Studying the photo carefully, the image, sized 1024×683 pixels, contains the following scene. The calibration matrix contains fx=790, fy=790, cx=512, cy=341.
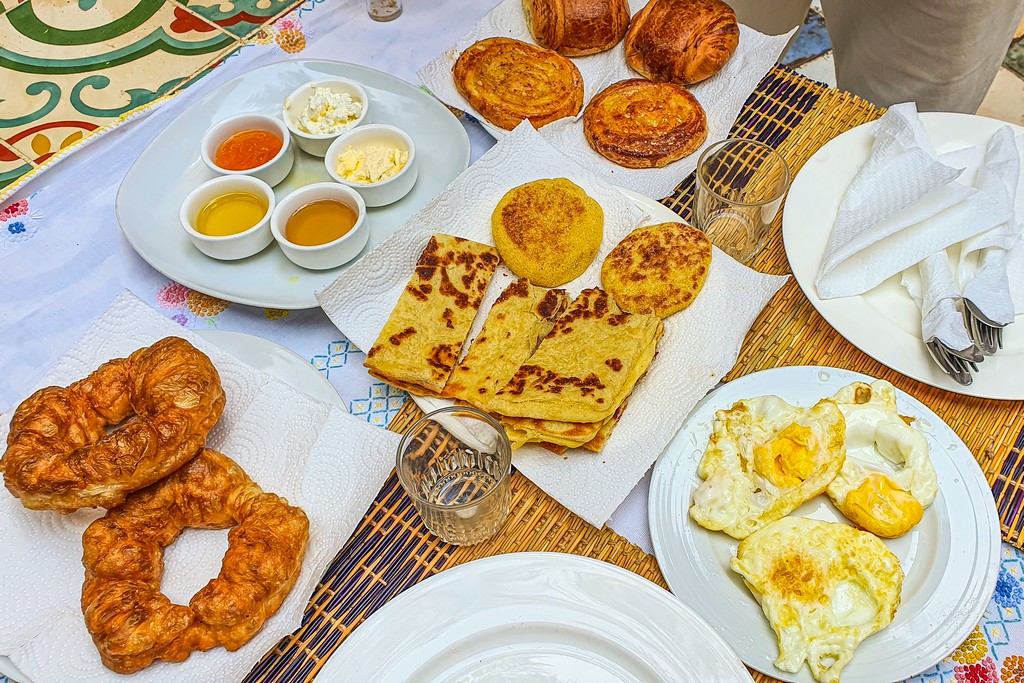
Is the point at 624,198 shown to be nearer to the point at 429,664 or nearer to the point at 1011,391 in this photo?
the point at 1011,391

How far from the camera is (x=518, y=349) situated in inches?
70.6

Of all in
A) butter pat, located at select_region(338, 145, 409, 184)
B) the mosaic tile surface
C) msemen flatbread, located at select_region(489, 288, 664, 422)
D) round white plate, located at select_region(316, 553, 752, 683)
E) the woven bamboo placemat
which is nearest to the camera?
round white plate, located at select_region(316, 553, 752, 683)

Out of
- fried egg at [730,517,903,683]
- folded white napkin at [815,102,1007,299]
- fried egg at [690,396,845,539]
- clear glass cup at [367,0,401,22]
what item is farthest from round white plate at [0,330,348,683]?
clear glass cup at [367,0,401,22]

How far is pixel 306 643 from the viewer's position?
4.87 ft

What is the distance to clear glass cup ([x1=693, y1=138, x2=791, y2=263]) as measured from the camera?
6.47 ft

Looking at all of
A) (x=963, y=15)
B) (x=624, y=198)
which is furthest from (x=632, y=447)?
(x=963, y=15)

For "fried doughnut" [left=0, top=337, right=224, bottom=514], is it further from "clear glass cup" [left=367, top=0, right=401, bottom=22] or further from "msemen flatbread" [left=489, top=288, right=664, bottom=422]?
"clear glass cup" [left=367, top=0, right=401, bottom=22]

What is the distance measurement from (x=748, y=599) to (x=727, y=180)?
115 centimetres

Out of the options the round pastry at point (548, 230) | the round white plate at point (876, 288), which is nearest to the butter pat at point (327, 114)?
the round pastry at point (548, 230)

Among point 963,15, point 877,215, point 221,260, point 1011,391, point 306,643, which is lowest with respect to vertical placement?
point 306,643

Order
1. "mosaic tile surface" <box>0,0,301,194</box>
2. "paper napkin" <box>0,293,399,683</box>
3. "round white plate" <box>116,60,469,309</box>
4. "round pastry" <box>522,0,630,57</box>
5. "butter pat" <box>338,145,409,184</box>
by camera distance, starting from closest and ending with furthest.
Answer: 1. "paper napkin" <box>0,293,399,683</box>
2. "round white plate" <box>116,60,469,309</box>
3. "butter pat" <box>338,145,409,184</box>
4. "round pastry" <box>522,0,630,57</box>
5. "mosaic tile surface" <box>0,0,301,194</box>

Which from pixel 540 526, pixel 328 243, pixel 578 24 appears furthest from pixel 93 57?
pixel 540 526

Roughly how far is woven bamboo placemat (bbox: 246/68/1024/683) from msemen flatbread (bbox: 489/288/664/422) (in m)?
0.18

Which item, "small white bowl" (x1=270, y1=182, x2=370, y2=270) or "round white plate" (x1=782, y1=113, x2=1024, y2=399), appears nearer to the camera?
"round white plate" (x1=782, y1=113, x2=1024, y2=399)
